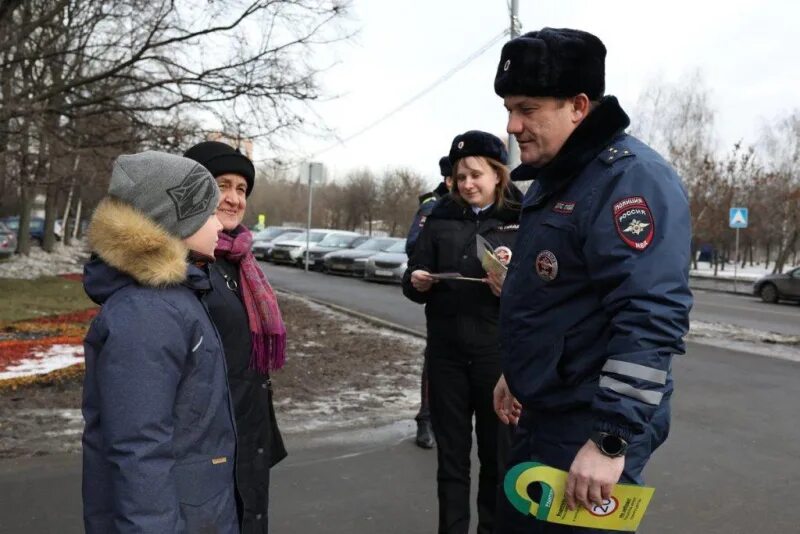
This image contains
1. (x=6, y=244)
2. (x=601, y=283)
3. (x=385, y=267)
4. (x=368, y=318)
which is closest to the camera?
(x=601, y=283)

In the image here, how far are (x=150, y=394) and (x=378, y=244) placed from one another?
81.4ft

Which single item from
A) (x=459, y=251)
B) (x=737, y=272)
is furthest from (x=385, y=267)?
(x=737, y=272)

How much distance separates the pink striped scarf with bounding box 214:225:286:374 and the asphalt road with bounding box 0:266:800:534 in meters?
1.40

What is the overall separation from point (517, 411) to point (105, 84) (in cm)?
1106

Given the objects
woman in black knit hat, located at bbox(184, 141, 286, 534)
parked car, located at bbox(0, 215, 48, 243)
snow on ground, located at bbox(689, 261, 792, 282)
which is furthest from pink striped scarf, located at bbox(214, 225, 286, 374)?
parked car, located at bbox(0, 215, 48, 243)

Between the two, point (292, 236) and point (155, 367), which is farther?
point (292, 236)

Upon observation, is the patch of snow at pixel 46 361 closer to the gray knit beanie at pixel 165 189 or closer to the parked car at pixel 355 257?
the gray knit beanie at pixel 165 189

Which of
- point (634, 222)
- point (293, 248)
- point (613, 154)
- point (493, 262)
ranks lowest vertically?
→ point (293, 248)

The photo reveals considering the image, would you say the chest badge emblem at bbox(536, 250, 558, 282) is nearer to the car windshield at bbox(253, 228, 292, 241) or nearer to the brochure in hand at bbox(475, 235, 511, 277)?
the brochure in hand at bbox(475, 235, 511, 277)

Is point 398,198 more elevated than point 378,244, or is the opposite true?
point 398,198

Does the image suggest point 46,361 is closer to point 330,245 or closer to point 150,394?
point 150,394

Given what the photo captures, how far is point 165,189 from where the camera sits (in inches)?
84.0

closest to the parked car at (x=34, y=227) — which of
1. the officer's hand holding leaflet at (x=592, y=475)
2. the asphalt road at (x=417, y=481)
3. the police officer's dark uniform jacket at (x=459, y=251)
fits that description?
the asphalt road at (x=417, y=481)

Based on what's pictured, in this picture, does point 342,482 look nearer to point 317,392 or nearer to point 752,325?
point 317,392
